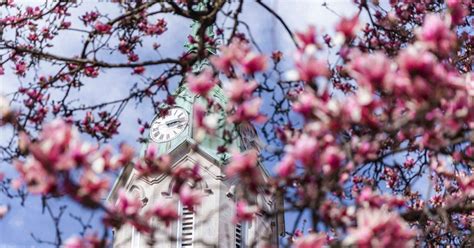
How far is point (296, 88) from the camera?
4.70m

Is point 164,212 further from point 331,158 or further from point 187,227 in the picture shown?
point 187,227

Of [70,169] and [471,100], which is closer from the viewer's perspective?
[70,169]

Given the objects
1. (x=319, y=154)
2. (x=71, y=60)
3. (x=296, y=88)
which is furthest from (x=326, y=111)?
(x=71, y=60)

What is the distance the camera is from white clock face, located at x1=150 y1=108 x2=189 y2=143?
18.8 meters

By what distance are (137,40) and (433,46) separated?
137 inches

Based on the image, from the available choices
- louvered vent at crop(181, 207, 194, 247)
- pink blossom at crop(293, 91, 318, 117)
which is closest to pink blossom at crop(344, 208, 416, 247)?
pink blossom at crop(293, 91, 318, 117)

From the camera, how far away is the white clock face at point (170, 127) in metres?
18.8

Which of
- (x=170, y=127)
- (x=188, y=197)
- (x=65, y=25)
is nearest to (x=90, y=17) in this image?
(x=65, y=25)

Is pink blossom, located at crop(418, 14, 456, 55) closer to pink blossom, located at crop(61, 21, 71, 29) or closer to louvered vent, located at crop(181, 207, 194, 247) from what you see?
pink blossom, located at crop(61, 21, 71, 29)

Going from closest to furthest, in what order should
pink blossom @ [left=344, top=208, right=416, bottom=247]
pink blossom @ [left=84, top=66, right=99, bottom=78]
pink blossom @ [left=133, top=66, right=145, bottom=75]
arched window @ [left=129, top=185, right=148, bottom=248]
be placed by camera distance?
pink blossom @ [left=344, top=208, right=416, bottom=247], pink blossom @ [left=133, top=66, right=145, bottom=75], pink blossom @ [left=84, top=66, right=99, bottom=78], arched window @ [left=129, top=185, right=148, bottom=248]

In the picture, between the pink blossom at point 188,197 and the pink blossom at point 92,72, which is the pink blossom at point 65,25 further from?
the pink blossom at point 188,197

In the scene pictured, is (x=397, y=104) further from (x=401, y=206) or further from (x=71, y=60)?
(x=71, y=60)

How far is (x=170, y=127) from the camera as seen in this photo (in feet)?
62.4

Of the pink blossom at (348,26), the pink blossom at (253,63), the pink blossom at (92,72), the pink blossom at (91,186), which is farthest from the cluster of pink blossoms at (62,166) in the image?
the pink blossom at (92,72)
